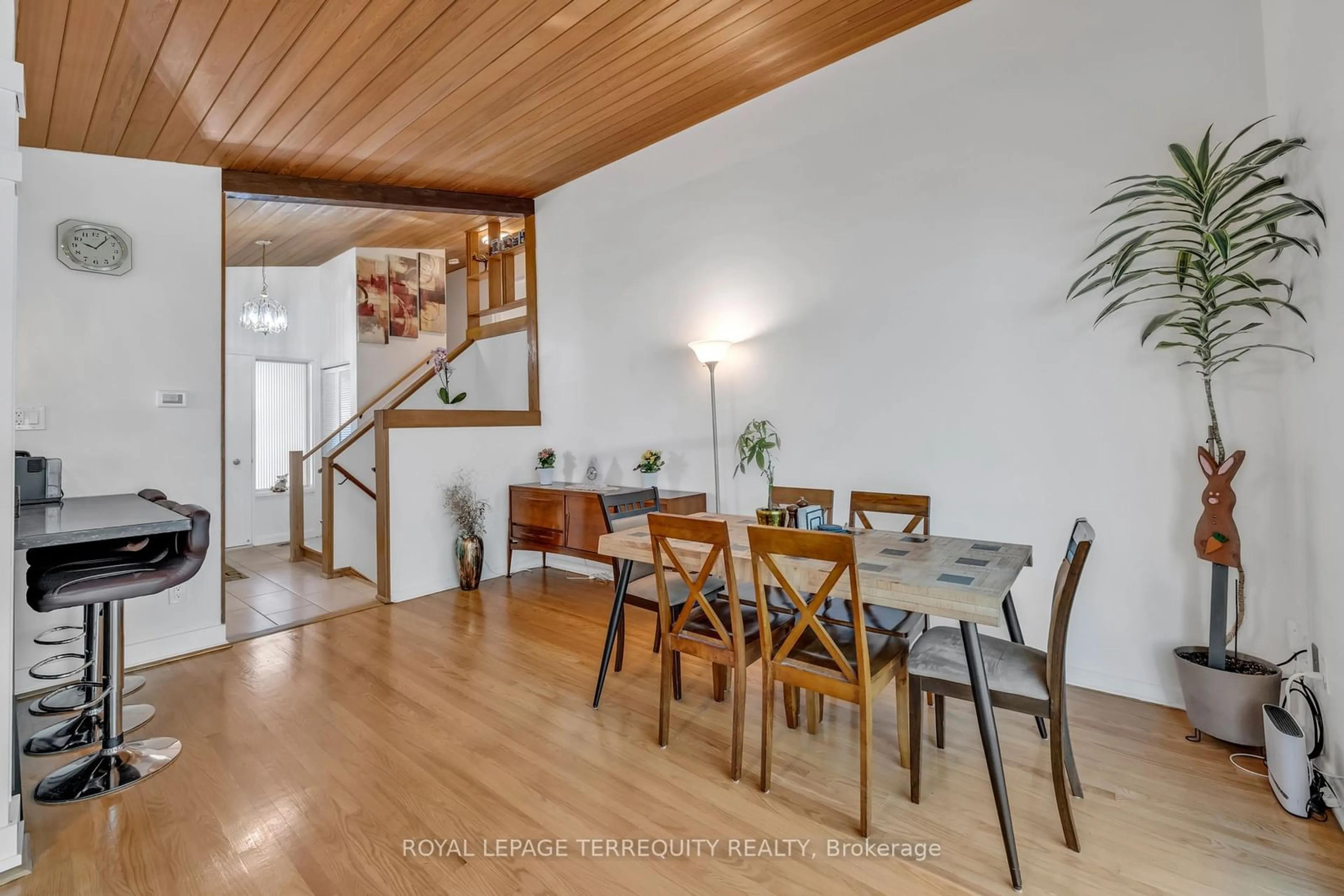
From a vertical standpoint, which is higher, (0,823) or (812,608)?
(812,608)

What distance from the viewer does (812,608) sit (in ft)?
6.21

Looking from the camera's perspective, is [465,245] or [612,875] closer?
[612,875]

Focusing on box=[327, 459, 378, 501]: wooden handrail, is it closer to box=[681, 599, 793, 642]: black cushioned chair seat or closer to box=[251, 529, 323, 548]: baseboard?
box=[251, 529, 323, 548]: baseboard

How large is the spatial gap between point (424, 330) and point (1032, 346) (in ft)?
19.3

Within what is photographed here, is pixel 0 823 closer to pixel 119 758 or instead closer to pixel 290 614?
pixel 119 758

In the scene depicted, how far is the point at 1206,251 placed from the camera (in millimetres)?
2324

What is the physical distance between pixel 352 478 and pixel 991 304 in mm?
4941

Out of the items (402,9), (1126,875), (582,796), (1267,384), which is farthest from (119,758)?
(1267,384)

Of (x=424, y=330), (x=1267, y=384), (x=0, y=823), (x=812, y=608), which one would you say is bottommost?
(x=0, y=823)

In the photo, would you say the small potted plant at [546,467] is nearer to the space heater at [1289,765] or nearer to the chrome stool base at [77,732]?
the chrome stool base at [77,732]

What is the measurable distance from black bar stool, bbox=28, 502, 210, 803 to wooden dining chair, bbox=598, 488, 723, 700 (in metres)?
1.59

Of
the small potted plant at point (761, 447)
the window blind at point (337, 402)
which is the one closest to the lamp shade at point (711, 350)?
the small potted plant at point (761, 447)

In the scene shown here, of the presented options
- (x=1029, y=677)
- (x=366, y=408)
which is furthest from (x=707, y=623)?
(x=366, y=408)

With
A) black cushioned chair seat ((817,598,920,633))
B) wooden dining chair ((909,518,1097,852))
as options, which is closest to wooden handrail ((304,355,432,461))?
black cushioned chair seat ((817,598,920,633))
